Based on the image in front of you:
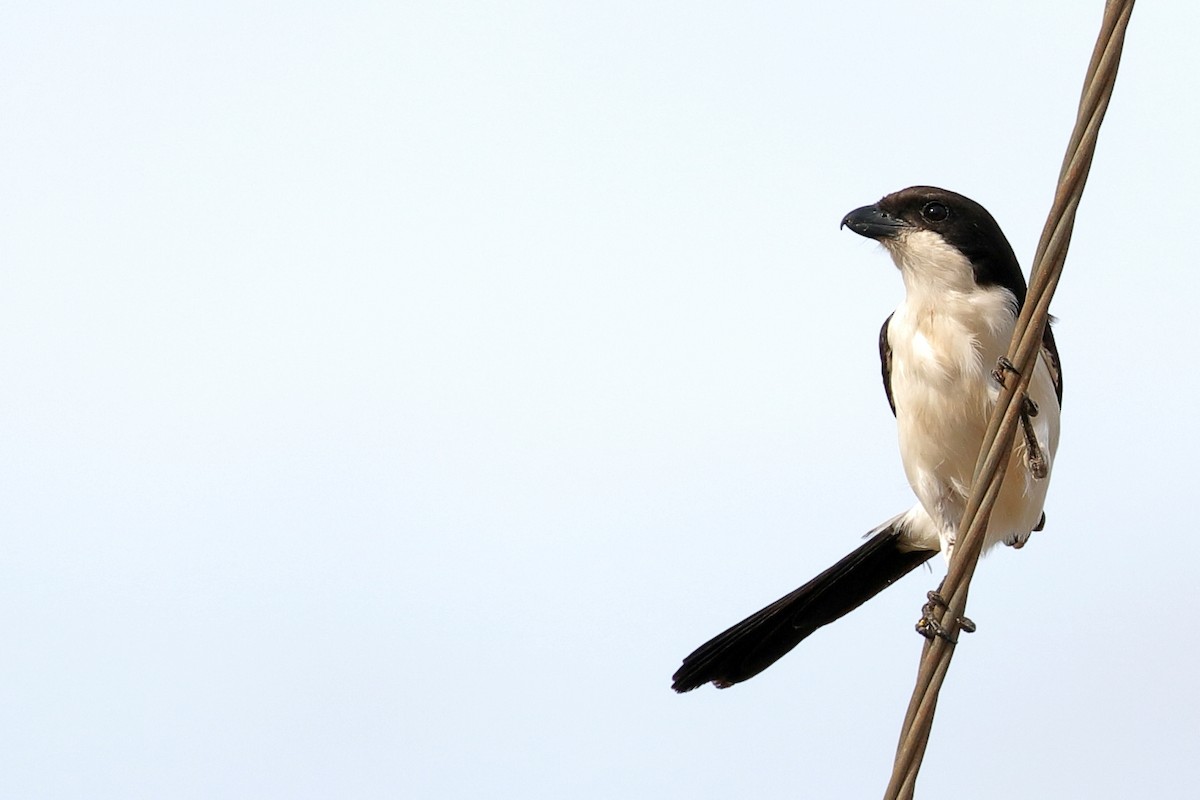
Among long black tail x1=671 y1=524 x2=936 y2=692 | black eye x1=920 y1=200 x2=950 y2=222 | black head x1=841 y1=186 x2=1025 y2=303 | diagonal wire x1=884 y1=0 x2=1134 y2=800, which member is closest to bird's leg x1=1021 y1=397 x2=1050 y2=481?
black head x1=841 y1=186 x2=1025 y2=303

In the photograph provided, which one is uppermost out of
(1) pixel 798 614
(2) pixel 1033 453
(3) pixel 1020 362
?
(1) pixel 798 614

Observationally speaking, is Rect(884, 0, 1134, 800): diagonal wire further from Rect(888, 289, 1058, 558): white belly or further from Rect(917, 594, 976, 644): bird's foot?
Rect(888, 289, 1058, 558): white belly

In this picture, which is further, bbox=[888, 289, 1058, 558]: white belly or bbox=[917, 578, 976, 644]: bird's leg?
bbox=[888, 289, 1058, 558]: white belly

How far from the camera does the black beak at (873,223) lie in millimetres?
5301

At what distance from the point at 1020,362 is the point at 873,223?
2.55 meters

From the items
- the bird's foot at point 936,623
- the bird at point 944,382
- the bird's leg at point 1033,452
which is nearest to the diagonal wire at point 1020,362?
the bird's foot at point 936,623

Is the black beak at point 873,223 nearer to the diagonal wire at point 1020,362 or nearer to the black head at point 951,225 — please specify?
the black head at point 951,225

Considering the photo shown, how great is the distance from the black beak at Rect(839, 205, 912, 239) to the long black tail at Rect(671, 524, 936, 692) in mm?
1213

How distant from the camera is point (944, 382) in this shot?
16.5 ft

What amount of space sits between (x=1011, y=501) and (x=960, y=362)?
57 cm

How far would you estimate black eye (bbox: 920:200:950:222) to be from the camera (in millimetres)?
5246

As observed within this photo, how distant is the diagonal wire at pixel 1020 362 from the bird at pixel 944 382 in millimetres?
1729

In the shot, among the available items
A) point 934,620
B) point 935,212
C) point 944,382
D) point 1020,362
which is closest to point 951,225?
point 935,212

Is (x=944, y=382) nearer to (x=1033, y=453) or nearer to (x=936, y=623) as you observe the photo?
(x=1033, y=453)
